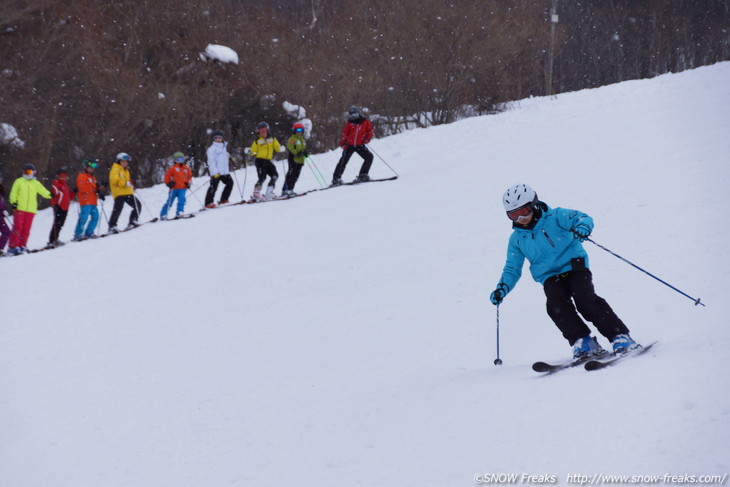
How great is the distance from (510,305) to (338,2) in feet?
115

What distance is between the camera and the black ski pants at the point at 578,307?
4.76m

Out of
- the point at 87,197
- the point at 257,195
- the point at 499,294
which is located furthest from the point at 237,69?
the point at 499,294

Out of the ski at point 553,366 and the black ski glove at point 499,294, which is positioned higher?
the black ski glove at point 499,294

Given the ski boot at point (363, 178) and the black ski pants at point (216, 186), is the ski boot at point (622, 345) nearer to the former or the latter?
the ski boot at point (363, 178)

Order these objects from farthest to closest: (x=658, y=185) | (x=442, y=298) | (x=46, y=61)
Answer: (x=46, y=61) < (x=658, y=185) < (x=442, y=298)

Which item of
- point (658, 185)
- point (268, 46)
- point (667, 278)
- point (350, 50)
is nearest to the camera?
point (667, 278)

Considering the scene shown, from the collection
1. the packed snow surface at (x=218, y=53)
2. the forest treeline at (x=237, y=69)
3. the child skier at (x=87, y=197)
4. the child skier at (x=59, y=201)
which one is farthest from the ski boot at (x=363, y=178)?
the packed snow surface at (x=218, y=53)

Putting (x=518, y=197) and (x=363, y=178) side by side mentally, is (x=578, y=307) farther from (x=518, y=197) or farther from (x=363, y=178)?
(x=363, y=178)

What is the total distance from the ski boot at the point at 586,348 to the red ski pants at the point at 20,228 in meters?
10.2

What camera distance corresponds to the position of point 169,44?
24.8 meters

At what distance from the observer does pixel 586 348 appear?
4.88m

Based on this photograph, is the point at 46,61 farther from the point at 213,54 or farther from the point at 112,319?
the point at 112,319

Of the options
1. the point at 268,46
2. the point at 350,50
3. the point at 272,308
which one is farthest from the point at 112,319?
the point at 350,50

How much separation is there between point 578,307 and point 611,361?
54 centimetres
